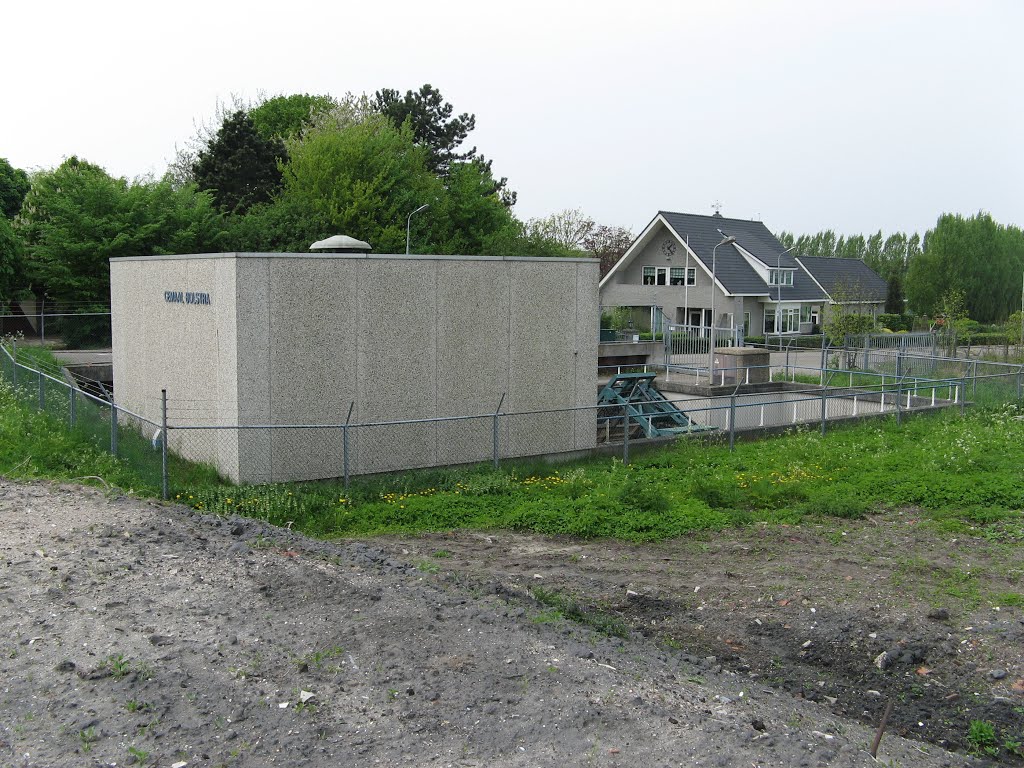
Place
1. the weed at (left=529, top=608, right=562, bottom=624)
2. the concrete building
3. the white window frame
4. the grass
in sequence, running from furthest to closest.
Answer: the white window frame < the concrete building < the grass < the weed at (left=529, top=608, right=562, bottom=624)

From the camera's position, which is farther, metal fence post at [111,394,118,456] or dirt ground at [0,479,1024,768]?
metal fence post at [111,394,118,456]

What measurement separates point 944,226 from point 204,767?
251 feet

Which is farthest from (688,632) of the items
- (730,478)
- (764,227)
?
(764,227)

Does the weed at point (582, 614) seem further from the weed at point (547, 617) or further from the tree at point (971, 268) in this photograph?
the tree at point (971, 268)

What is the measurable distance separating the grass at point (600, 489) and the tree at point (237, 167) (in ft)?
122

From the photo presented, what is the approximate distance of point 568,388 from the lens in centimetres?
1892

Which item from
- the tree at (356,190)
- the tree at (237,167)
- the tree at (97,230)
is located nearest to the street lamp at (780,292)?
the tree at (356,190)

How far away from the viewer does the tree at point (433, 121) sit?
6750 centimetres

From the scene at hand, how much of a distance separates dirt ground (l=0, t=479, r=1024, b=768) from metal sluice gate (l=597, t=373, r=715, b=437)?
783 cm

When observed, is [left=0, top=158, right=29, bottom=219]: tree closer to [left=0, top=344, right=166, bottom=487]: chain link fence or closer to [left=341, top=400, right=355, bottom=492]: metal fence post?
[left=0, top=344, right=166, bottom=487]: chain link fence

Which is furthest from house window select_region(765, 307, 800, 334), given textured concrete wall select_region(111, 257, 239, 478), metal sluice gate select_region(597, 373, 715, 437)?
textured concrete wall select_region(111, 257, 239, 478)

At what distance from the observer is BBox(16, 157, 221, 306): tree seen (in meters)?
35.9

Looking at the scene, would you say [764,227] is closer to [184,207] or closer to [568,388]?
[184,207]

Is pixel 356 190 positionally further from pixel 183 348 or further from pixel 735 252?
pixel 183 348
